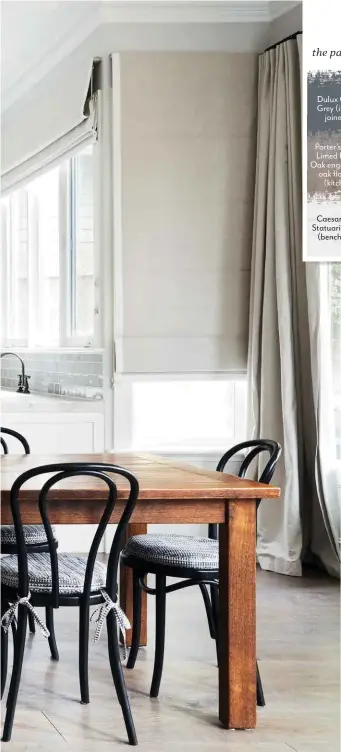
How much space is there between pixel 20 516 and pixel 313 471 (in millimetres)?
2662

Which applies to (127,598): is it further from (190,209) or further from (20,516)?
(190,209)

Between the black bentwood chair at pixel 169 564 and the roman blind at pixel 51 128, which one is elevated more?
the roman blind at pixel 51 128

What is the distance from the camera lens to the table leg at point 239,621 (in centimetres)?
297

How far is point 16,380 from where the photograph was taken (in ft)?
23.6

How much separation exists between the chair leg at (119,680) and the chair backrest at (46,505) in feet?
0.39

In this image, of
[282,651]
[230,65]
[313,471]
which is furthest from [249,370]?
[282,651]

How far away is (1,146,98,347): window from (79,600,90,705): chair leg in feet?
9.40

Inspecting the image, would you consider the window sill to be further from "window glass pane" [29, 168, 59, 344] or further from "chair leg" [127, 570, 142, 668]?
"chair leg" [127, 570, 142, 668]

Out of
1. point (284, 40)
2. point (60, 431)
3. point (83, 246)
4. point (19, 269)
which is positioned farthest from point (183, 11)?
point (19, 269)

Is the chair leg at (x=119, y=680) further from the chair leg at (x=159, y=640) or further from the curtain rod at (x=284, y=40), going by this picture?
the curtain rod at (x=284, y=40)

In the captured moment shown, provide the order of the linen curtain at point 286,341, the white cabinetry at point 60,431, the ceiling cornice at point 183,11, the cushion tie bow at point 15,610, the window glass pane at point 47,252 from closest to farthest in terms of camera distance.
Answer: the cushion tie bow at point 15,610 < the linen curtain at point 286,341 < the ceiling cornice at point 183,11 < the white cabinetry at point 60,431 < the window glass pane at point 47,252

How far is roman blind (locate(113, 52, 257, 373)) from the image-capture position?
5582 mm

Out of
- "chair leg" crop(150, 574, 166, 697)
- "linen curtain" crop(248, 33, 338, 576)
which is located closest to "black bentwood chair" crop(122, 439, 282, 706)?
"chair leg" crop(150, 574, 166, 697)

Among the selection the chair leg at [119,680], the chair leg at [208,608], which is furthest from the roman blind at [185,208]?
the chair leg at [119,680]
